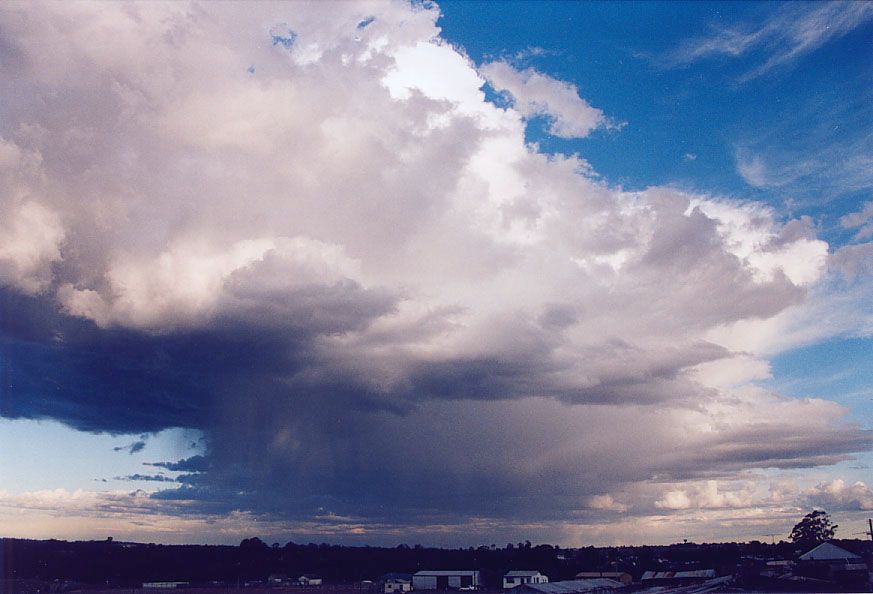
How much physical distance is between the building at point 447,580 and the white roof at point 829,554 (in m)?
26.3

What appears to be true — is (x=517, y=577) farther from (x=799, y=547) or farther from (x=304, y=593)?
(x=799, y=547)

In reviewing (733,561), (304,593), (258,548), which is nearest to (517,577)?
(304,593)

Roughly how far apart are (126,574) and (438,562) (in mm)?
31618

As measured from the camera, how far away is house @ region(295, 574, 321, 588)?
72531 mm

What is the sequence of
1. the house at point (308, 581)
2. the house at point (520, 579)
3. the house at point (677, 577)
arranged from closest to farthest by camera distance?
the house at point (520, 579) → the house at point (677, 577) → the house at point (308, 581)

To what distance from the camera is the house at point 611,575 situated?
234 ft

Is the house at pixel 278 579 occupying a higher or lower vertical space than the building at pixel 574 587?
higher

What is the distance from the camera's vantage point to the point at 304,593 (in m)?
59.9

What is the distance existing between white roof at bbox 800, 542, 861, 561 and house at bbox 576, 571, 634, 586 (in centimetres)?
1798

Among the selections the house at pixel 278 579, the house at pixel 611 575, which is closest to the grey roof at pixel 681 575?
the house at pixel 611 575

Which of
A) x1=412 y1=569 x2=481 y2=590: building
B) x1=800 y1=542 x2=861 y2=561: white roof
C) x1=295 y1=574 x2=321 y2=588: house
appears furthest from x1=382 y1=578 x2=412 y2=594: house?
x1=800 y1=542 x2=861 y2=561: white roof

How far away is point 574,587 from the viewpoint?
60.8 metres

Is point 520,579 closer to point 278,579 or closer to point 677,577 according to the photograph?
point 677,577

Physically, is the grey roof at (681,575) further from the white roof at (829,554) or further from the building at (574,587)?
the white roof at (829,554)
